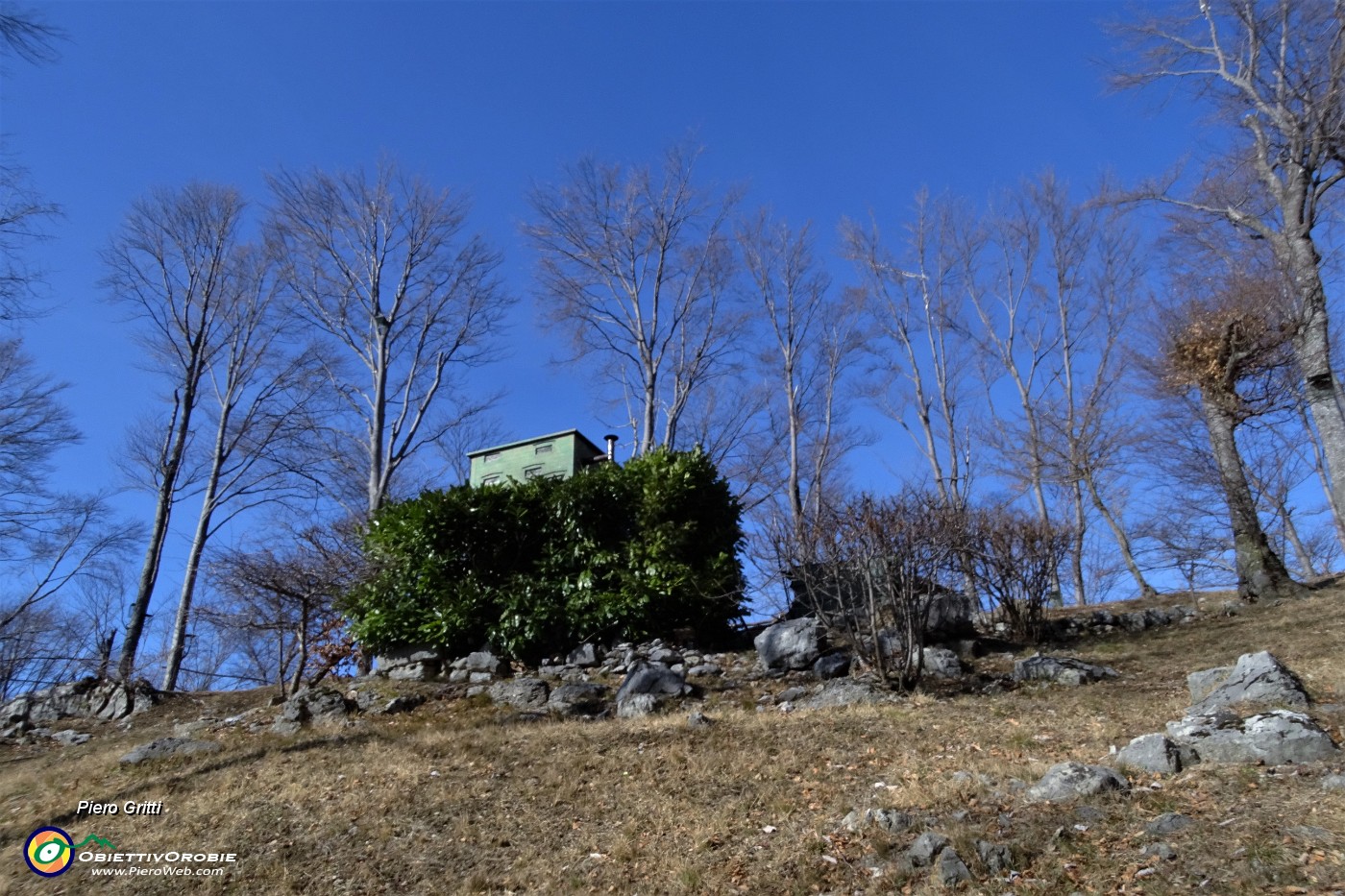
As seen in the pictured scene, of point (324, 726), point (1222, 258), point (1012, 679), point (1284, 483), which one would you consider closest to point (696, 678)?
point (1012, 679)

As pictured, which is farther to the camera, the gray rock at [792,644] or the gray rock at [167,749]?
the gray rock at [792,644]

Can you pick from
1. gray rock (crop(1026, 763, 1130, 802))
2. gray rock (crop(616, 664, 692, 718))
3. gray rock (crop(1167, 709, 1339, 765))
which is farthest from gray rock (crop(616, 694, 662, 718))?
gray rock (crop(1167, 709, 1339, 765))

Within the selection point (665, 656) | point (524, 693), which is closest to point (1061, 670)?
point (665, 656)

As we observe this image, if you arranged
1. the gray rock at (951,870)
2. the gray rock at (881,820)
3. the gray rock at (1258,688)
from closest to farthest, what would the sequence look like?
the gray rock at (951,870), the gray rock at (881,820), the gray rock at (1258,688)

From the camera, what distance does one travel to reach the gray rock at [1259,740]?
4.57 meters

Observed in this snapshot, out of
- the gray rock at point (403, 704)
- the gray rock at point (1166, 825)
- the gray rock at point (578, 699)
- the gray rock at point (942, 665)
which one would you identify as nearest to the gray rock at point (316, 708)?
the gray rock at point (403, 704)

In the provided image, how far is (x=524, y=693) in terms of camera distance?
879cm

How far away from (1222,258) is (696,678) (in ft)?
32.3

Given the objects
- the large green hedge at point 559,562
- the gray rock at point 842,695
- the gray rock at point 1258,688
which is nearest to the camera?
the gray rock at point 1258,688

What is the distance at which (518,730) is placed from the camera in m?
7.47

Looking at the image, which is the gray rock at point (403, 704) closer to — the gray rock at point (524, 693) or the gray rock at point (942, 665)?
the gray rock at point (524, 693)

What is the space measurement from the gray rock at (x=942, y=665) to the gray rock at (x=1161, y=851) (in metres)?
4.77

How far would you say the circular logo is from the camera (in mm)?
5145

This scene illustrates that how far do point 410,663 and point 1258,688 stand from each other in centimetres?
897
